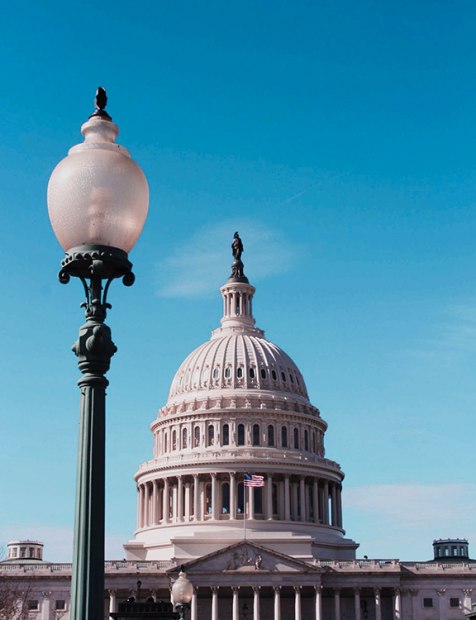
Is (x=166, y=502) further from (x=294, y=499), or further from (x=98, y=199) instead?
(x=98, y=199)

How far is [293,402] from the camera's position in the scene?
152 m

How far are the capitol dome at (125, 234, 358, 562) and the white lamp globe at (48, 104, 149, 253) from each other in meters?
121

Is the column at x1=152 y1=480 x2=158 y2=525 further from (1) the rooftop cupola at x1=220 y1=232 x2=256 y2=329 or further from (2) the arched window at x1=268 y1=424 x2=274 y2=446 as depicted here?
(1) the rooftop cupola at x1=220 y1=232 x2=256 y2=329

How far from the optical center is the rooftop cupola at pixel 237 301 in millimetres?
162750

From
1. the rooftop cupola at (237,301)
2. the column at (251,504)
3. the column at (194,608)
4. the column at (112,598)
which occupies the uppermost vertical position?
the rooftop cupola at (237,301)

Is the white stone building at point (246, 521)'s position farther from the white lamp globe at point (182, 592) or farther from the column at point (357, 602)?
the white lamp globe at point (182, 592)

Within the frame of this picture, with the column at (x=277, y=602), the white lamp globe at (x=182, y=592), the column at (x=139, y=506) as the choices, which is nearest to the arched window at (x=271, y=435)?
the column at (x=139, y=506)

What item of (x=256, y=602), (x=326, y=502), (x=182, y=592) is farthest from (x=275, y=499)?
(x=182, y=592)

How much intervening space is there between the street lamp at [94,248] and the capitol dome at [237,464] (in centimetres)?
12027

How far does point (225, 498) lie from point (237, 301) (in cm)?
3641

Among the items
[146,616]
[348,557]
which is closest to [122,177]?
[146,616]

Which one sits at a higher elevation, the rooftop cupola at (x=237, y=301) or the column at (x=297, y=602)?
the rooftop cupola at (x=237, y=301)

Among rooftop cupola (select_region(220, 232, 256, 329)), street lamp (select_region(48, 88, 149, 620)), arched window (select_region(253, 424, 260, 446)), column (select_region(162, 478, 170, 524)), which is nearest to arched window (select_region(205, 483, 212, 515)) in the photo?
column (select_region(162, 478, 170, 524))

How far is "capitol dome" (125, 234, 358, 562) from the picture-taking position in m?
138
